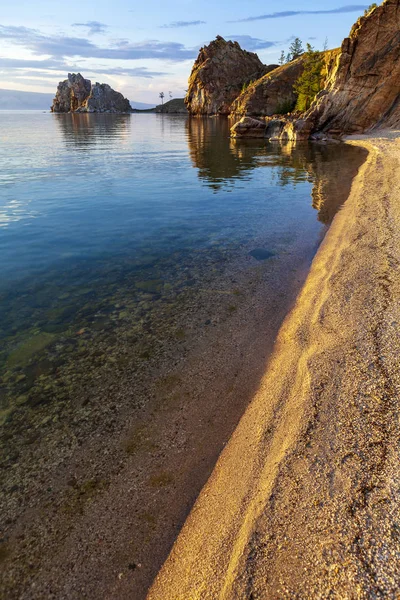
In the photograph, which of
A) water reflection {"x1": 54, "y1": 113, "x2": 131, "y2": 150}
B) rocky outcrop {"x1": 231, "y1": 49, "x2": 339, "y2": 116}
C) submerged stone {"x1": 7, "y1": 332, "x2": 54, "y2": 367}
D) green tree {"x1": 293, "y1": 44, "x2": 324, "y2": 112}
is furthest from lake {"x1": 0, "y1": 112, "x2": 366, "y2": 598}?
rocky outcrop {"x1": 231, "y1": 49, "x2": 339, "y2": 116}

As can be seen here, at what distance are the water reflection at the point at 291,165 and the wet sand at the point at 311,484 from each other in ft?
39.6

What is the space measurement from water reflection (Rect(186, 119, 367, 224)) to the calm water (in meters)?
0.22

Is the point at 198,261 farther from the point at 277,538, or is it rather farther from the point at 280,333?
the point at 277,538

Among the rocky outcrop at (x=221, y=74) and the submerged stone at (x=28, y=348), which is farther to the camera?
the rocky outcrop at (x=221, y=74)

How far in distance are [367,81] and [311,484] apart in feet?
233

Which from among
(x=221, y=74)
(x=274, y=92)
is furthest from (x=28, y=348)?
(x=221, y=74)

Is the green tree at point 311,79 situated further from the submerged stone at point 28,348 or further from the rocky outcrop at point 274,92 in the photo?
the submerged stone at point 28,348

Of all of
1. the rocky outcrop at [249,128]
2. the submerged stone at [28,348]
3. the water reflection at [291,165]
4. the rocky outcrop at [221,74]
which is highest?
the rocky outcrop at [221,74]

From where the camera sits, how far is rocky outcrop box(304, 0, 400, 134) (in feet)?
182

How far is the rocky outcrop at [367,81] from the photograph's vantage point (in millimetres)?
55438

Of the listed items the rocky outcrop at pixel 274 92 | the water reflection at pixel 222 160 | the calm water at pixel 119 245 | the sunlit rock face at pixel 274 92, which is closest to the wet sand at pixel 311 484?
the calm water at pixel 119 245

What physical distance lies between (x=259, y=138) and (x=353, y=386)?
210 ft

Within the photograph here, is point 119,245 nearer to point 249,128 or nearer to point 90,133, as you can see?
point 249,128

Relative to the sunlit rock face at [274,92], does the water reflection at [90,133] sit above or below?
below
